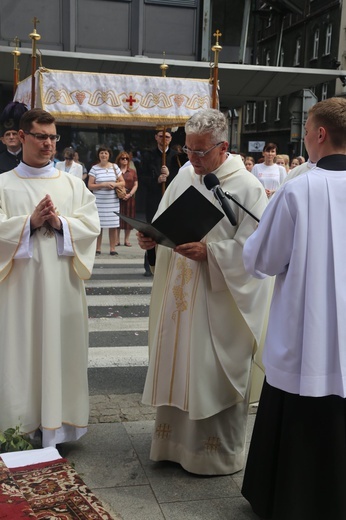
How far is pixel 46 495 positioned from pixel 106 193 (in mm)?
9532

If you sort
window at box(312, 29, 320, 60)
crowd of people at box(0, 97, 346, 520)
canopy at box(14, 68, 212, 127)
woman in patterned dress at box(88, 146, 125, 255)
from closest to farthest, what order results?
crowd of people at box(0, 97, 346, 520) → canopy at box(14, 68, 212, 127) → woman in patterned dress at box(88, 146, 125, 255) → window at box(312, 29, 320, 60)

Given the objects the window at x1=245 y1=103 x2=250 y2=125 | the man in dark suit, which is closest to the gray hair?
the man in dark suit

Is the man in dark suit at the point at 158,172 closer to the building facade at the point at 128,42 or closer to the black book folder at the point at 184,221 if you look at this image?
the building facade at the point at 128,42

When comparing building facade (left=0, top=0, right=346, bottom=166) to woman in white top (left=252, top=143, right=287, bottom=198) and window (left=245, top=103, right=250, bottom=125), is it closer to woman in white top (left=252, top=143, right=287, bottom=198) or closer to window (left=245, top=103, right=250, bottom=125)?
woman in white top (left=252, top=143, right=287, bottom=198)

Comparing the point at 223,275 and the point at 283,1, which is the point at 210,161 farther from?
the point at 283,1

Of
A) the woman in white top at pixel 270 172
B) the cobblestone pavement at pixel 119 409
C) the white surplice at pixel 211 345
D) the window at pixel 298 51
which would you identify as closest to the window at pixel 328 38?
the window at pixel 298 51

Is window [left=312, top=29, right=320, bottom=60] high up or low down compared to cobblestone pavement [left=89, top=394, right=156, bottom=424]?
up

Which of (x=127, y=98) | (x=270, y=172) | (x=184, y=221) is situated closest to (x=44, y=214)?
(x=184, y=221)

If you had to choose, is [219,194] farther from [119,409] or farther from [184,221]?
[119,409]

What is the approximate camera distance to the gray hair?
3.54 m

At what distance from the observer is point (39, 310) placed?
388 centimetres

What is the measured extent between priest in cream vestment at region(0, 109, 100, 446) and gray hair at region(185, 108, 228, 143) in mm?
897

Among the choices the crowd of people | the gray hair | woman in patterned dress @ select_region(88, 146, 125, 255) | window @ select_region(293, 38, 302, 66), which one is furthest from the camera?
window @ select_region(293, 38, 302, 66)

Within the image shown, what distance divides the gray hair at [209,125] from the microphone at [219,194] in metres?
0.27
